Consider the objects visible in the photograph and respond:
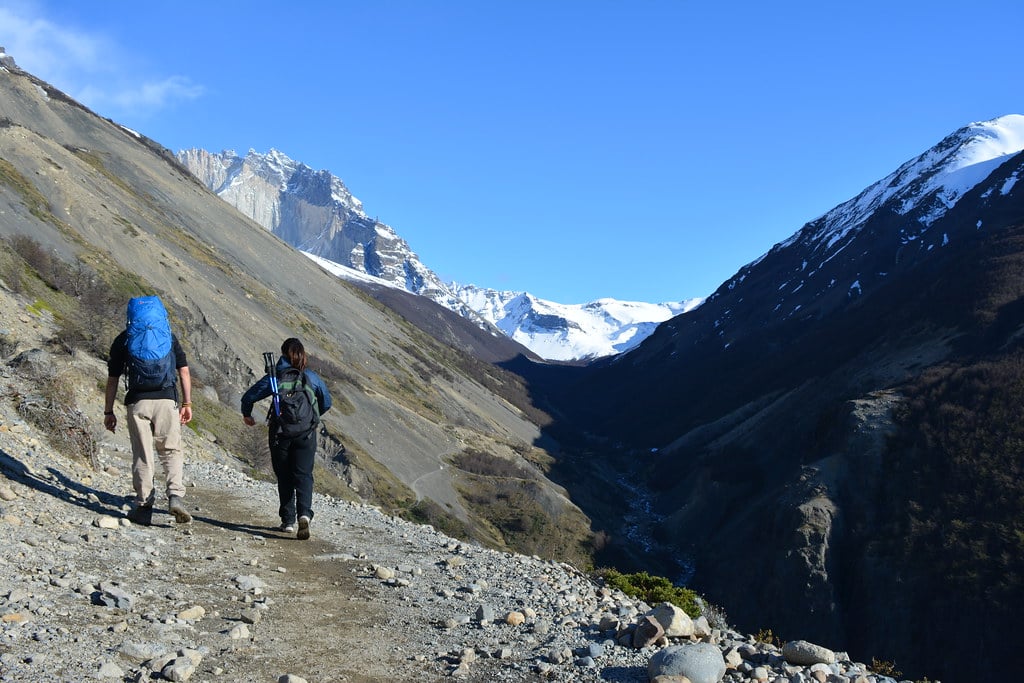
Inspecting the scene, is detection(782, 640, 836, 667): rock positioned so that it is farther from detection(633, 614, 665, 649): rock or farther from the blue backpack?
the blue backpack

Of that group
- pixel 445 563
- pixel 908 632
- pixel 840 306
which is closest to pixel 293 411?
pixel 445 563

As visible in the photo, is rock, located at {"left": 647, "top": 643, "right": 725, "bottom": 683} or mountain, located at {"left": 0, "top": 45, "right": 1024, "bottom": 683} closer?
rock, located at {"left": 647, "top": 643, "right": 725, "bottom": 683}

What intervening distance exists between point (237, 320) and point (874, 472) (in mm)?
53089

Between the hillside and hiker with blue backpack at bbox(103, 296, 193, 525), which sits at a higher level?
hiker with blue backpack at bbox(103, 296, 193, 525)

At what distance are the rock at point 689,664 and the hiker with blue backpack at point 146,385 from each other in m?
6.40

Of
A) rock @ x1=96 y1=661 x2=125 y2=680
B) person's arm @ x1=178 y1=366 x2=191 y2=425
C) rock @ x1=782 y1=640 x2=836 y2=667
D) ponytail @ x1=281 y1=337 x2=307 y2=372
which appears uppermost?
ponytail @ x1=281 y1=337 x2=307 y2=372

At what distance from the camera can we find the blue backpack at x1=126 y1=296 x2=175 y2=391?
9320 millimetres

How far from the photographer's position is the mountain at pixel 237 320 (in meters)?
34.8

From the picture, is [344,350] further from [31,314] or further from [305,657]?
[305,657]

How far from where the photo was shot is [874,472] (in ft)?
192

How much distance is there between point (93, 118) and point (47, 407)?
109 meters

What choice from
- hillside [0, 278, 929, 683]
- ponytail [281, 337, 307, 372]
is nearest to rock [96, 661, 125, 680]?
hillside [0, 278, 929, 683]

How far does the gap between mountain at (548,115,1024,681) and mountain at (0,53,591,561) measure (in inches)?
570

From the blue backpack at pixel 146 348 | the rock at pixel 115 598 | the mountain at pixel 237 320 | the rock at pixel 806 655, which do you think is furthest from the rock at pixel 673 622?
the mountain at pixel 237 320
